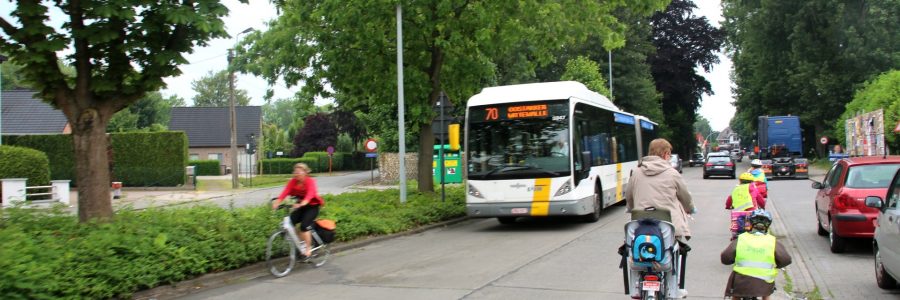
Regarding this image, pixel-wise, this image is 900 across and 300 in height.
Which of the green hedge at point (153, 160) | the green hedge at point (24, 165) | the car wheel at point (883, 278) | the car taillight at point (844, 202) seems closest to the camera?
the car wheel at point (883, 278)

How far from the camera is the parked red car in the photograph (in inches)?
375

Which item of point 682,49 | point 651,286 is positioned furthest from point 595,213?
point 682,49

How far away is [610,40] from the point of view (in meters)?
18.1

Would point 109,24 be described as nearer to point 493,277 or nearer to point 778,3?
point 493,277

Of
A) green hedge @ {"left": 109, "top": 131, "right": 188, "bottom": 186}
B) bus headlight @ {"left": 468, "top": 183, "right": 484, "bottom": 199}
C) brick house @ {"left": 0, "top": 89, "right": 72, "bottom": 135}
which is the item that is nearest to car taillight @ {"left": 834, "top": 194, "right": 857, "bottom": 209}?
bus headlight @ {"left": 468, "top": 183, "right": 484, "bottom": 199}

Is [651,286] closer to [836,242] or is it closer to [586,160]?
[836,242]

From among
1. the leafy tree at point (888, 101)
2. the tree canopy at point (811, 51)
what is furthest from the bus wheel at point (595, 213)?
the tree canopy at point (811, 51)

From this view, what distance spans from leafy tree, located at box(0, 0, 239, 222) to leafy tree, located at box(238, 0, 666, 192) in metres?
7.28

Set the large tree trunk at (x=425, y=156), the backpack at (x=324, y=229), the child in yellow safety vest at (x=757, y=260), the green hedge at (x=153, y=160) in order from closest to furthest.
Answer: the child in yellow safety vest at (x=757, y=260), the backpack at (x=324, y=229), the large tree trunk at (x=425, y=156), the green hedge at (x=153, y=160)

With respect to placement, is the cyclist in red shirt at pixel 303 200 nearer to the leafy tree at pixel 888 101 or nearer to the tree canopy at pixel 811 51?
the leafy tree at pixel 888 101

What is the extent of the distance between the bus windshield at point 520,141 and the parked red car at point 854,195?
4.98 m

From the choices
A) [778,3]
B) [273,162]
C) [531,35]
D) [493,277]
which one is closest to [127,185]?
[273,162]

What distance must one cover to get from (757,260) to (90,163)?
26.5ft

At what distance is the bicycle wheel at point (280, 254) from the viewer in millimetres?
9719
